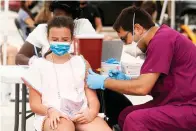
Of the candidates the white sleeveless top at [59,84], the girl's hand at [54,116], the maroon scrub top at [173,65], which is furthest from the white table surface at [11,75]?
the maroon scrub top at [173,65]

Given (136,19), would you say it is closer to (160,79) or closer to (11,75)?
(160,79)

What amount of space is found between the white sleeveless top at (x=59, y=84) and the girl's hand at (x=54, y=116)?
70 mm

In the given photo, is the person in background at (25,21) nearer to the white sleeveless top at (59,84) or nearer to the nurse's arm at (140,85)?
the white sleeveless top at (59,84)

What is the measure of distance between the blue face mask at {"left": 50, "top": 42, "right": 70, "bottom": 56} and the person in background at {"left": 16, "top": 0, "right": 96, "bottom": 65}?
0.76m

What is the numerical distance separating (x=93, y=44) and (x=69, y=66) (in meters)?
0.38

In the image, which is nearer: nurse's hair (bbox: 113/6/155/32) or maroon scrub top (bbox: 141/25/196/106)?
maroon scrub top (bbox: 141/25/196/106)

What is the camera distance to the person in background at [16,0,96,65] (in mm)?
4371

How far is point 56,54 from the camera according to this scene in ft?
11.6

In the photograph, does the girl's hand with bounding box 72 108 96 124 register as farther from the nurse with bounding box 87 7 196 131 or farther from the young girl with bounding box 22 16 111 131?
the nurse with bounding box 87 7 196 131

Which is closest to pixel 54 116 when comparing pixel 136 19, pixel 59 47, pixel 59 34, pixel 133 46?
pixel 59 47

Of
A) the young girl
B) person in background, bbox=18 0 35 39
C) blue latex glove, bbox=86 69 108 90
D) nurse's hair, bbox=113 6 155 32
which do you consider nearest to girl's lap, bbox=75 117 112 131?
the young girl

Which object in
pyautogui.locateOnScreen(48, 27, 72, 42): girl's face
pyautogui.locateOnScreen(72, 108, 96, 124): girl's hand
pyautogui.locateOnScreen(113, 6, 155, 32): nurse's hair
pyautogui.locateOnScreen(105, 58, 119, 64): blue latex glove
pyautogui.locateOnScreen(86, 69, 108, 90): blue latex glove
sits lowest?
pyautogui.locateOnScreen(72, 108, 96, 124): girl's hand

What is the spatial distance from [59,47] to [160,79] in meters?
0.73

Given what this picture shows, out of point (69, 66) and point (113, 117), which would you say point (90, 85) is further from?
point (113, 117)
